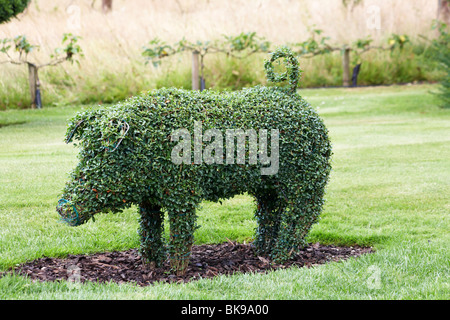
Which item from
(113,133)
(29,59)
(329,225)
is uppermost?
(29,59)

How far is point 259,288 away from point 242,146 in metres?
1.19

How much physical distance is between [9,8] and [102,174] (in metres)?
9.70

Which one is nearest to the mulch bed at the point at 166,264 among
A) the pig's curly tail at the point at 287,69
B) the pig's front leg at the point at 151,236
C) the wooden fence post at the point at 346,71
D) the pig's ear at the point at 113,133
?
the pig's front leg at the point at 151,236

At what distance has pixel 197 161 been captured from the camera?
15.1 ft

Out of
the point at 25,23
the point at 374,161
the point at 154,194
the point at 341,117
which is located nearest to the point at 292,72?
the point at 154,194

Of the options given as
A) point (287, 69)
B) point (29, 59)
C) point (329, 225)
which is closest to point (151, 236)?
point (287, 69)

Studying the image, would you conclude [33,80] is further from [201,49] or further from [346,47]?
[346,47]

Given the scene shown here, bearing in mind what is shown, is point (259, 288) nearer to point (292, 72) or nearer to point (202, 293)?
point (202, 293)

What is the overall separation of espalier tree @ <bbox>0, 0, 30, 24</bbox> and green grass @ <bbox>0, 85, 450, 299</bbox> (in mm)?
2589

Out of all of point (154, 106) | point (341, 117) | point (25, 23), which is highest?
point (25, 23)

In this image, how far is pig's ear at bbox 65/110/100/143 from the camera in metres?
4.48

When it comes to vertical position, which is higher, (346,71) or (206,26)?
(206,26)

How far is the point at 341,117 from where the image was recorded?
630 inches

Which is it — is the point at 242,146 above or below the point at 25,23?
below
